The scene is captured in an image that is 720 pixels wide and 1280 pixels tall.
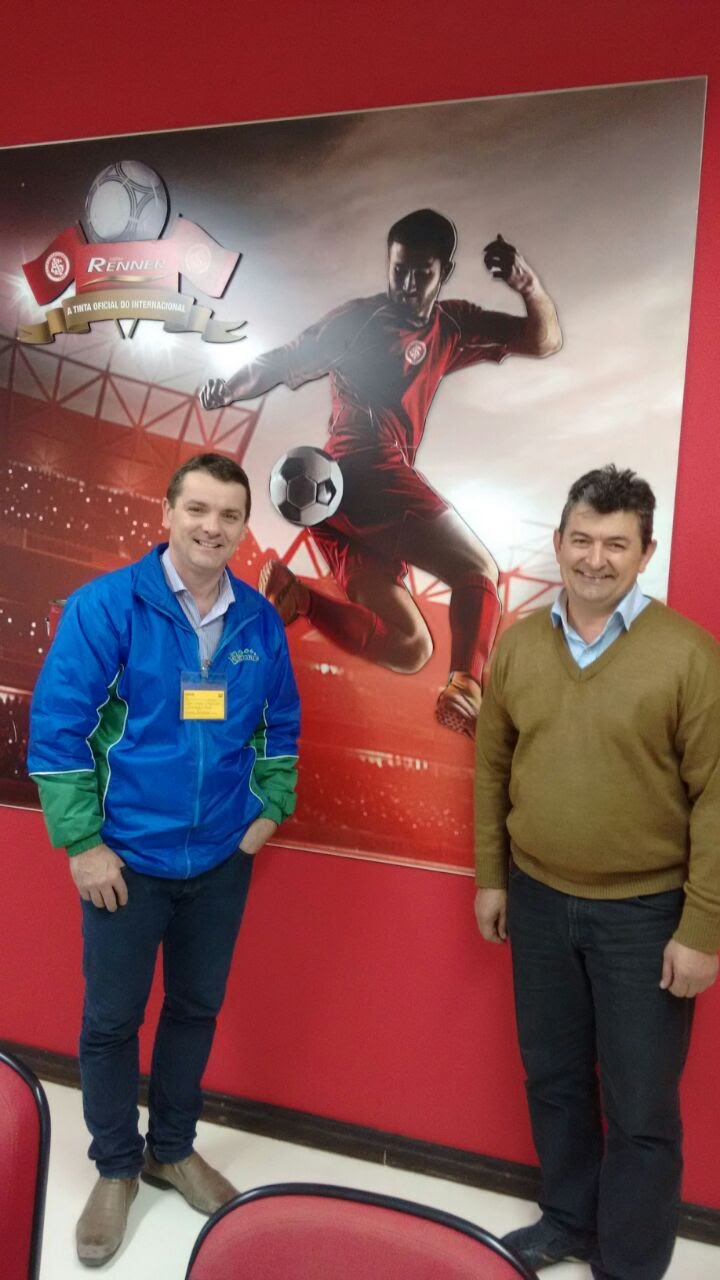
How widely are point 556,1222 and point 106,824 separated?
128 cm

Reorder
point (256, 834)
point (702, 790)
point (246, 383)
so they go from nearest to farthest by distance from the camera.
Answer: point (702, 790) < point (256, 834) < point (246, 383)

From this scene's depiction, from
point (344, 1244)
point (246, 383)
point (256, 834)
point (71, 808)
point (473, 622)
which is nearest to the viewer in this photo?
point (344, 1244)

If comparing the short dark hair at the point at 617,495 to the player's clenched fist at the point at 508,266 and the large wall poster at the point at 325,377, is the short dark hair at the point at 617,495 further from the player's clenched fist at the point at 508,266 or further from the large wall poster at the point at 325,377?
the player's clenched fist at the point at 508,266

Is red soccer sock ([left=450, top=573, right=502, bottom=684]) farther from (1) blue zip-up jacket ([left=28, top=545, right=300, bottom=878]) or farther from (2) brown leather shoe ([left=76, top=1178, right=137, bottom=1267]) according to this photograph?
(2) brown leather shoe ([left=76, top=1178, right=137, bottom=1267])

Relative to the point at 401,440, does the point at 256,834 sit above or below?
below

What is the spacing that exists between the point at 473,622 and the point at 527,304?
2.39 feet

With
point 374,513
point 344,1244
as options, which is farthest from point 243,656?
point 344,1244

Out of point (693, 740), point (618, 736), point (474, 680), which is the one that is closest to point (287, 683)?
point (474, 680)

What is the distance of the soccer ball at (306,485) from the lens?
6.89 ft

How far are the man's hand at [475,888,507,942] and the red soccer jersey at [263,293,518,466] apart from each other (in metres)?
1.01

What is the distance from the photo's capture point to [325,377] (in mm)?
2080

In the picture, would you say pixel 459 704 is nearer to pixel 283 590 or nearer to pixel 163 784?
pixel 283 590

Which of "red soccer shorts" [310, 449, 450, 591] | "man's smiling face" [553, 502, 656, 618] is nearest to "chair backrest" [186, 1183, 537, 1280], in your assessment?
"man's smiling face" [553, 502, 656, 618]

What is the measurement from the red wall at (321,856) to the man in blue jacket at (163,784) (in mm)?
336
